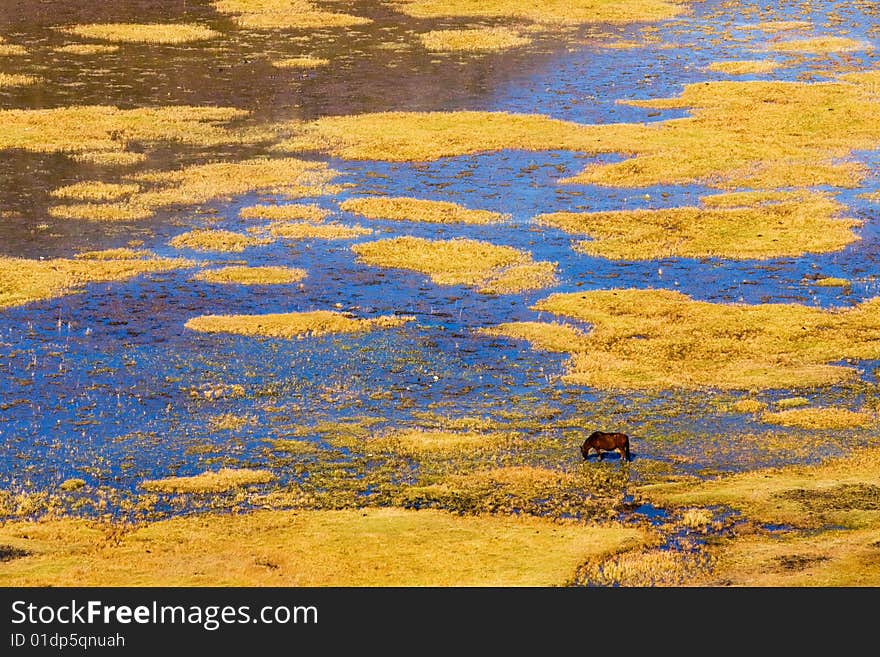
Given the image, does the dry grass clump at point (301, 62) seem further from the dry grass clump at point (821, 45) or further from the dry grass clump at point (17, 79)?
the dry grass clump at point (821, 45)

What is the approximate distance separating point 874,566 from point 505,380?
623 inches

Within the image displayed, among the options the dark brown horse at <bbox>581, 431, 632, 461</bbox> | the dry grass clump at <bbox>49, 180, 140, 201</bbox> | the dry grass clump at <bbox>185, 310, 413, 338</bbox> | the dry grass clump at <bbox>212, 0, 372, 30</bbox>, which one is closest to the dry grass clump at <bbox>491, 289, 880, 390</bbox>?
the dry grass clump at <bbox>185, 310, 413, 338</bbox>

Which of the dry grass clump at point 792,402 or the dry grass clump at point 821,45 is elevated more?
the dry grass clump at point 821,45

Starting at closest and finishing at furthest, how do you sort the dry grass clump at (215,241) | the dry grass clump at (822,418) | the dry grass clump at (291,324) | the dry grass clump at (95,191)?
the dry grass clump at (822,418) → the dry grass clump at (291,324) → the dry grass clump at (215,241) → the dry grass clump at (95,191)

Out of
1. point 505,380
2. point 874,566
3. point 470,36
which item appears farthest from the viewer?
point 470,36

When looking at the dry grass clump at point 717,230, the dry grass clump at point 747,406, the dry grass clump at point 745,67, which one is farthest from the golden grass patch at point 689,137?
the dry grass clump at point 747,406

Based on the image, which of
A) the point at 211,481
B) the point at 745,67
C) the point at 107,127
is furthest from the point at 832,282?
the point at 745,67

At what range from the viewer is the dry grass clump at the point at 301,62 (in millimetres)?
92312

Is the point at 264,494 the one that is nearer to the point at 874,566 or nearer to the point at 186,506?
the point at 186,506

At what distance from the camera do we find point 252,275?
52.0 metres

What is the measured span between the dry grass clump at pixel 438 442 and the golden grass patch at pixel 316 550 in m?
4.08

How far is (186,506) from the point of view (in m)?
32.8

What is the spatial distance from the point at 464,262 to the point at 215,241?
9638 millimetres
